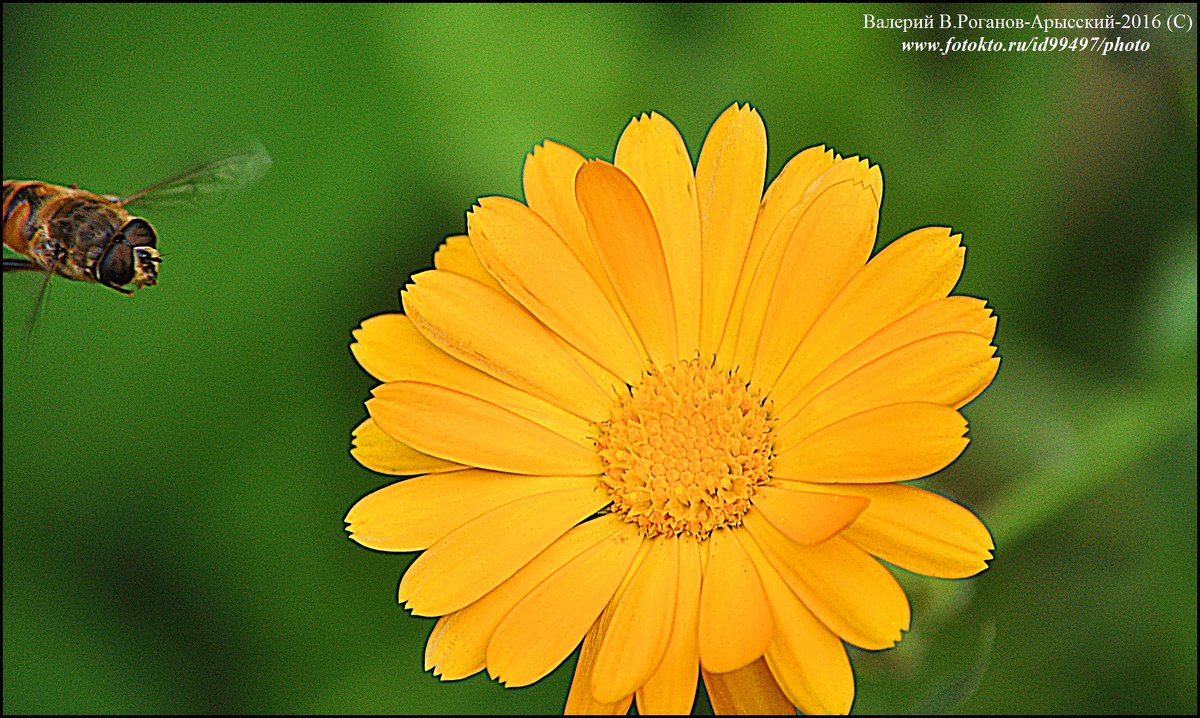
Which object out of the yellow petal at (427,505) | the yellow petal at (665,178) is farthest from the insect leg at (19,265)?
the yellow petal at (665,178)

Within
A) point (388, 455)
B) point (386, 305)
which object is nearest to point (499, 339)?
point (388, 455)

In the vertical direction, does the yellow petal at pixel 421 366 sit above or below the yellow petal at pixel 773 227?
below

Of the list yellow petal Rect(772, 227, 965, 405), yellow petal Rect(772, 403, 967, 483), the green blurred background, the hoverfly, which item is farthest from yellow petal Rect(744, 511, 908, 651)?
the green blurred background

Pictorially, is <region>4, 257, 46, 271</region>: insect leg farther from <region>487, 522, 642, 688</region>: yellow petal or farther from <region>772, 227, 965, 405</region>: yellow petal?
<region>772, 227, 965, 405</region>: yellow petal

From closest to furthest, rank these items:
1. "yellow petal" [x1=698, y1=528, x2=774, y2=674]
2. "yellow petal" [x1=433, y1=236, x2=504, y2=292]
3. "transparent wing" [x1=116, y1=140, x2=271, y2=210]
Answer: "yellow petal" [x1=698, y1=528, x2=774, y2=674] < "yellow petal" [x1=433, y1=236, x2=504, y2=292] < "transparent wing" [x1=116, y1=140, x2=271, y2=210]

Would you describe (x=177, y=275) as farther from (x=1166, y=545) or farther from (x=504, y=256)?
(x=1166, y=545)

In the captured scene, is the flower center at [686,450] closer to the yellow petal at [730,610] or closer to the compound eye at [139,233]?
the yellow petal at [730,610]
